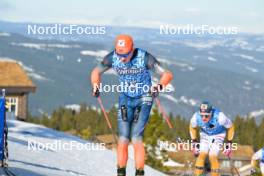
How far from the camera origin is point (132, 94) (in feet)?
35.3

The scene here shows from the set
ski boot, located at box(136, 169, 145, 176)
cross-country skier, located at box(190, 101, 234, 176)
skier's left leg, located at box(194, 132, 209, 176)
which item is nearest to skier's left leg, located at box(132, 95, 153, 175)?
ski boot, located at box(136, 169, 145, 176)

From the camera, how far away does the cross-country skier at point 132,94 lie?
10.6 meters

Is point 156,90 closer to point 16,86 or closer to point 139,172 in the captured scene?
point 139,172

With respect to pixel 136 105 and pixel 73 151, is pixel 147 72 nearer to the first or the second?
pixel 136 105

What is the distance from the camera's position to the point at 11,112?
176ft

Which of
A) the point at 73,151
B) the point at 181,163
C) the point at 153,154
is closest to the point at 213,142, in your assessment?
the point at 73,151

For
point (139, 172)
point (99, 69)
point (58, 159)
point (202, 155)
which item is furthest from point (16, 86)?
point (139, 172)

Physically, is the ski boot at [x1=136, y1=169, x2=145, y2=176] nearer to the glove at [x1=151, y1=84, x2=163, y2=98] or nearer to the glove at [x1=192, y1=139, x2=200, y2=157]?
the glove at [x1=151, y1=84, x2=163, y2=98]

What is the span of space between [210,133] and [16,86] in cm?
3972

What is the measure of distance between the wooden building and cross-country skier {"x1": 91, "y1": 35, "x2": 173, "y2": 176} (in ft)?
138

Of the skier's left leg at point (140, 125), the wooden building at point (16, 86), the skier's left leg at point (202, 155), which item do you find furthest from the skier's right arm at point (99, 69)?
the wooden building at point (16, 86)

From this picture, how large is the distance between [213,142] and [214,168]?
696 mm

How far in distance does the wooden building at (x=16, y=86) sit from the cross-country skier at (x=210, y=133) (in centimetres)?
3897

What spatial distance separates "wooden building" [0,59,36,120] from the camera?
52.8 metres
